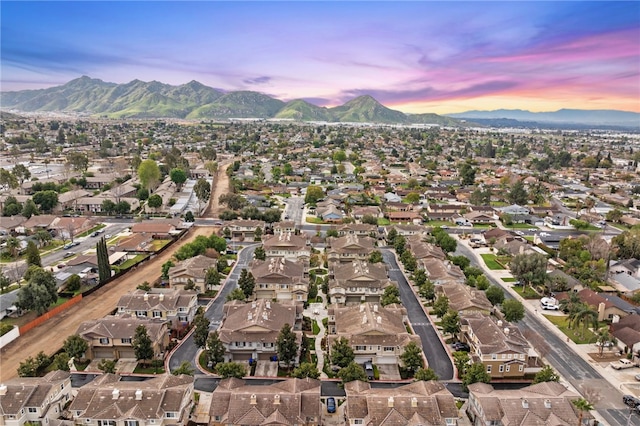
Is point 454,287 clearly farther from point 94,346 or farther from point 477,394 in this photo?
point 94,346

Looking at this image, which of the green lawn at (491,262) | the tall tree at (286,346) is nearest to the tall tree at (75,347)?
the tall tree at (286,346)

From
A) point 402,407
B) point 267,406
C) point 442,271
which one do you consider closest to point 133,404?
point 267,406

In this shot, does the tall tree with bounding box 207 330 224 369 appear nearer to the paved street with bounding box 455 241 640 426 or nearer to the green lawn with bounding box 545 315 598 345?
the paved street with bounding box 455 241 640 426

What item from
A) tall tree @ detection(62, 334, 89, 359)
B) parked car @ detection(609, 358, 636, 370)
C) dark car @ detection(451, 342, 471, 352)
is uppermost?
tall tree @ detection(62, 334, 89, 359)

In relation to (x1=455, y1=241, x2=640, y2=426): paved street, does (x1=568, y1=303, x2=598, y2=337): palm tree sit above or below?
above

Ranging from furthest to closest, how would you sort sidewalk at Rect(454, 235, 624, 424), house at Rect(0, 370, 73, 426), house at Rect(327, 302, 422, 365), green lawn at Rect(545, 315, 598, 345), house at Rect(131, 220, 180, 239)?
house at Rect(131, 220, 180, 239) → green lawn at Rect(545, 315, 598, 345) → house at Rect(327, 302, 422, 365) → sidewalk at Rect(454, 235, 624, 424) → house at Rect(0, 370, 73, 426)

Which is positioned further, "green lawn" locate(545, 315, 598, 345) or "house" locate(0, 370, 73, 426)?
"green lawn" locate(545, 315, 598, 345)

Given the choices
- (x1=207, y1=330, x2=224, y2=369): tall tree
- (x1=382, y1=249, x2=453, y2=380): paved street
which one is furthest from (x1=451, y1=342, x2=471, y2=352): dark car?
(x1=207, y1=330, x2=224, y2=369): tall tree

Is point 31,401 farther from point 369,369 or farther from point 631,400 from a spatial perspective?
point 631,400
